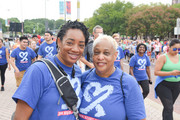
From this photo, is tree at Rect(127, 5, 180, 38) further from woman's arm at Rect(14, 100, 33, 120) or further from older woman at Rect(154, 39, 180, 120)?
woman's arm at Rect(14, 100, 33, 120)

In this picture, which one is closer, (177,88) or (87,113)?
(87,113)

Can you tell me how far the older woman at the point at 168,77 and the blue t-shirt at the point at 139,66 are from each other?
1.55m

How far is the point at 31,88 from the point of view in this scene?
156 cm

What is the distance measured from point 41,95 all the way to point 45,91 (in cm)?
5

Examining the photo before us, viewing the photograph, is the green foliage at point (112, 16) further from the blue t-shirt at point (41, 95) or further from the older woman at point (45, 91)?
the blue t-shirt at point (41, 95)

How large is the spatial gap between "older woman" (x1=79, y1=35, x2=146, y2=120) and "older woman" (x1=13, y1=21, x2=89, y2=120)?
181mm

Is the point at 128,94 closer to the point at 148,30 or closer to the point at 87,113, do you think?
the point at 87,113

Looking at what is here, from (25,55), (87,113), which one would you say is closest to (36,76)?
(87,113)

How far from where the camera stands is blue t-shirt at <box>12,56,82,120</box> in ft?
5.09

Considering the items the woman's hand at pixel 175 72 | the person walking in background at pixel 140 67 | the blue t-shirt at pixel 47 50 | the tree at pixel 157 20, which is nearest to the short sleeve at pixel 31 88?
the woman's hand at pixel 175 72

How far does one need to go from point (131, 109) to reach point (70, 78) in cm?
65

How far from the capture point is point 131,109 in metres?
1.84

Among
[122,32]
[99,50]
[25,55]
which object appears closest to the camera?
[99,50]


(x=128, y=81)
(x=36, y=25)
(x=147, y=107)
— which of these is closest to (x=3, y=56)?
(x=147, y=107)
